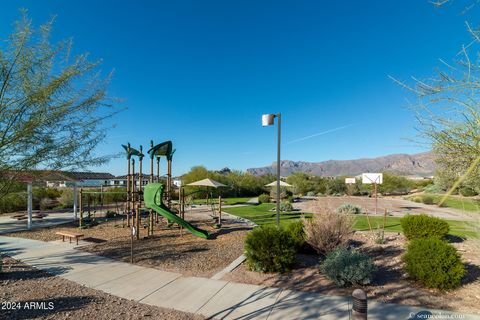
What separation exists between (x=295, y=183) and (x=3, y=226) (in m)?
32.4

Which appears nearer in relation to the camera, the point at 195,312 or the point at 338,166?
the point at 195,312

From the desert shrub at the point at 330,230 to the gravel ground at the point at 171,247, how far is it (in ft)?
7.61

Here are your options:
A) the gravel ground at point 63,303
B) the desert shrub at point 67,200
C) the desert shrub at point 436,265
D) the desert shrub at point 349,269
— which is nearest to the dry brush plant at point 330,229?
the desert shrub at point 349,269

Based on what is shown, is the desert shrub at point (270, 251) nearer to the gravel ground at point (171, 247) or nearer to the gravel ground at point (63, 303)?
the gravel ground at point (171, 247)

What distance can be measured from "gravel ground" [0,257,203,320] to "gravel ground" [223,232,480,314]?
193 cm

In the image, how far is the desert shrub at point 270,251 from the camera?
233 inches

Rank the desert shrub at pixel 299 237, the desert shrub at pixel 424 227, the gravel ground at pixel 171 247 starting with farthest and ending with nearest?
the desert shrub at pixel 424 227 < the desert shrub at pixel 299 237 < the gravel ground at pixel 171 247

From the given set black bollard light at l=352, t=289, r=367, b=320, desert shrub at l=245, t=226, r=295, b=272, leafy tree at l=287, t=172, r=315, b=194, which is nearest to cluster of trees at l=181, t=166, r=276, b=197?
leafy tree at l=287, t=172, r=315, b=194

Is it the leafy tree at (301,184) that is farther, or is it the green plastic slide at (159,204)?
the leafy tree at (301,184)

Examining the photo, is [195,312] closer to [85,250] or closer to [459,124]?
[459,124]

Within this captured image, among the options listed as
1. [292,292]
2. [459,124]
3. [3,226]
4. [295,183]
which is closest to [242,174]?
Result: [295,183]

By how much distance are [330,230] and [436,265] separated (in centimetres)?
227

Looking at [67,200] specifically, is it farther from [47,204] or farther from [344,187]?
[344,187]

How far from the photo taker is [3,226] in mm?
12234
